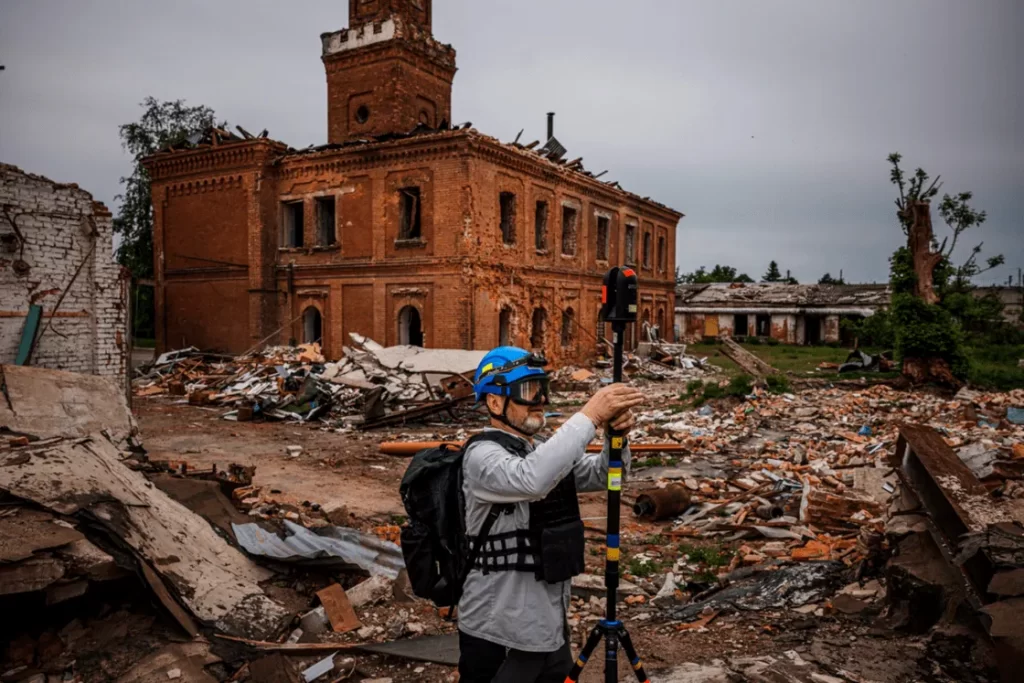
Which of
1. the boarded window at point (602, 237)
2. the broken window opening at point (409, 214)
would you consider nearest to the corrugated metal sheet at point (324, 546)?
the broken window opening at point (409, 214)

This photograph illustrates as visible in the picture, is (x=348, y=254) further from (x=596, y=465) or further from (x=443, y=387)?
(x=596, y=465)

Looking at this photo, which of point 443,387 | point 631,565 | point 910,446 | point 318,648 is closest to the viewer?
point 318,648

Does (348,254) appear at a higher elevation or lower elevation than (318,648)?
higher

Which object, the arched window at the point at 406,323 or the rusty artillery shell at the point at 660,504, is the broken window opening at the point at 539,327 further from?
the rusty artillery shell at the point at 660,504

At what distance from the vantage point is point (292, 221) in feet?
81.8

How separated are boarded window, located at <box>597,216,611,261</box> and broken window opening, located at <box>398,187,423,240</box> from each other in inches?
366

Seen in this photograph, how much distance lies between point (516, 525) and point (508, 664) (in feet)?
1.80


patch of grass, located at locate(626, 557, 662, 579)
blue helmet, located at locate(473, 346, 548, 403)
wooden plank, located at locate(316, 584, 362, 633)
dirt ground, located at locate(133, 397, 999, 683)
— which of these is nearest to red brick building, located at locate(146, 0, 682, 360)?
dirt ground, located at locate(133, 397, 999, 683)

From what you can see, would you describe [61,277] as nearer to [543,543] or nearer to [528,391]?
[528,391]

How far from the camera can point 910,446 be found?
592 centimetres

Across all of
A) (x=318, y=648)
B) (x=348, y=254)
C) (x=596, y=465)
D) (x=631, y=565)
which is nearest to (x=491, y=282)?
(x=348, y=254)

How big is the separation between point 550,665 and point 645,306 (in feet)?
104

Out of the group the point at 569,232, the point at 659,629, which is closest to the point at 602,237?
the point at 569,232

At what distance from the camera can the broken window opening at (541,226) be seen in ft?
83.3
